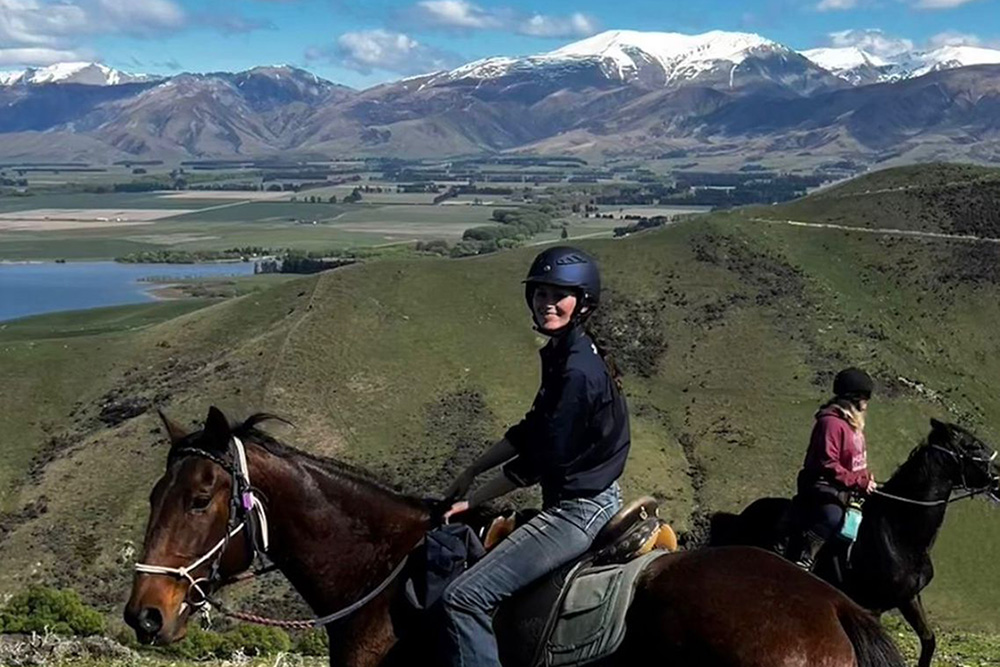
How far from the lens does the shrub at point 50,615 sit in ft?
95.8

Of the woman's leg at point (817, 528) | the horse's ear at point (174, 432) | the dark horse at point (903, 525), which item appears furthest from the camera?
the dark horse at point (903, 525)

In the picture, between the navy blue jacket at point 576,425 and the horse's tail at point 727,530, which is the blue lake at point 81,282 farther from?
the navy blue jacket at point 576,425

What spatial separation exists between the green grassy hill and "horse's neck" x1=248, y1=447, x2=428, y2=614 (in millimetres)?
41503

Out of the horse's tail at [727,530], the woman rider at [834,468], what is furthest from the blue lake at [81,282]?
the woman rider at [834,468]

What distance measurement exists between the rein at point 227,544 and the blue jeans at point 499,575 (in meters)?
0.71

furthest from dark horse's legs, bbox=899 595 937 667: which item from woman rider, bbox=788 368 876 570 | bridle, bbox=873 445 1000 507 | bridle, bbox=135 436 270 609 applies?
bridle, bbox=135 436 270 609

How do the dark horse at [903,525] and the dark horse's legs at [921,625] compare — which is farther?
the dark horse's legs at [921,625]

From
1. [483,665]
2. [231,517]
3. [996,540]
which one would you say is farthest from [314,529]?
[996,540]

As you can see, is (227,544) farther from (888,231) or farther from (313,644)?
(888,231)

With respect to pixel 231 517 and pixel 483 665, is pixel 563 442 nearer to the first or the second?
pixel 483 665

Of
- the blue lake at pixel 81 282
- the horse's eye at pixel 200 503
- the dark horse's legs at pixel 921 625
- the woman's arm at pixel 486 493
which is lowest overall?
the blue lake at pixel 81 282

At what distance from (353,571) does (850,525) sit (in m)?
8.01

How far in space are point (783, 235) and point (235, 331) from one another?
169ft

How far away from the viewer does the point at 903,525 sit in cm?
1377
